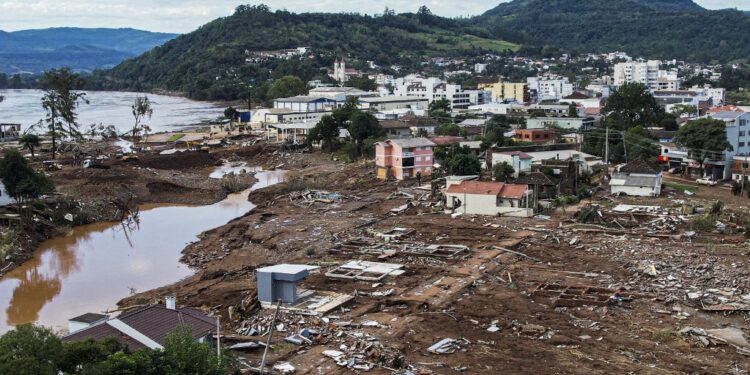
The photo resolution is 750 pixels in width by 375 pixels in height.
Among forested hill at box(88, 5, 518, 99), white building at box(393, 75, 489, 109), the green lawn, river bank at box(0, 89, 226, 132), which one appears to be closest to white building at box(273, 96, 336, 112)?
river bank at box(0, 89, 226, 132)

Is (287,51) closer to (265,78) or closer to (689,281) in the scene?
(265,78)

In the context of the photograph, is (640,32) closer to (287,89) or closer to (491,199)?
(287,89)

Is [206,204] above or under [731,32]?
under

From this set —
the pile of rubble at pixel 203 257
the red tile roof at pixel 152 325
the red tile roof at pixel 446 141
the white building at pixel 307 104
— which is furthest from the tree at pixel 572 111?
the red tile roof at pixel 152 325

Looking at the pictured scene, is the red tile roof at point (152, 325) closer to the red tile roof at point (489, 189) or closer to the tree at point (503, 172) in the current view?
the red tile roof at point (489, 189)

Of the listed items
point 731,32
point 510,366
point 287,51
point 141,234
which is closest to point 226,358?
point 510,366
